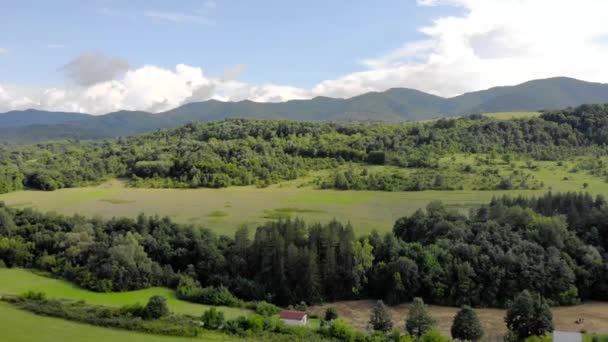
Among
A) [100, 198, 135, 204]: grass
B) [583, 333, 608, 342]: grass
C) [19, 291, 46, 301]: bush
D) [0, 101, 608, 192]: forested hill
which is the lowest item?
[19, 291, 46, 301]: bush

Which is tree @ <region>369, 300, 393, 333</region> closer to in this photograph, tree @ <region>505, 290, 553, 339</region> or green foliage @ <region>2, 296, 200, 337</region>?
tree @ <region>505, 290, 553, 339</region>

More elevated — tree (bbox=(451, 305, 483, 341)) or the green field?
the green field

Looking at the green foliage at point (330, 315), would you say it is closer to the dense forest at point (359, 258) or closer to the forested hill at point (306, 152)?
the dense forest at point (359, 258)

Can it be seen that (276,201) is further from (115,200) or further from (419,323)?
(419,323)

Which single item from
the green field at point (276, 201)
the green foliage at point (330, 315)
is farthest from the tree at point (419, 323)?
the green field at point (276, 201)

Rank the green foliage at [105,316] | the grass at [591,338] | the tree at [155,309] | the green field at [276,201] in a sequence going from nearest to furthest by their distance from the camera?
the grass at [591,338]
the green foliage at [105,316]
the tree at [155,309]
the green field at [276,201]

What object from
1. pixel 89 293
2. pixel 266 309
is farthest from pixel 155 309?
pixel 89 293

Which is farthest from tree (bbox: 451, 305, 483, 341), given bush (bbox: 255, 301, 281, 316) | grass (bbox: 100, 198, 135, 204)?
grass (bbox: 100, 198, 135, 204)
